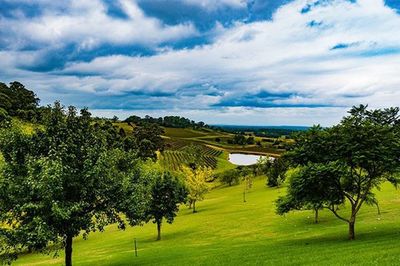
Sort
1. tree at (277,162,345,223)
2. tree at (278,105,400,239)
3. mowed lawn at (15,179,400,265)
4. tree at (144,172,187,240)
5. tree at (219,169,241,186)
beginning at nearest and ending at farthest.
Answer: mowed lawn at (15,179,400,265) → tree at (278,105,400,239) → tree at (277,162,345,223) → tree at (144,172,187,240) → tree at (219,169,241,186)

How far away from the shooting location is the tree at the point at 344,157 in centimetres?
3597

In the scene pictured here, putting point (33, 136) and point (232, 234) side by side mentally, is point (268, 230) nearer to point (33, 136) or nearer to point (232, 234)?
point (232, 234)

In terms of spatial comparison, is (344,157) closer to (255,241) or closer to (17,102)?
(255,241)

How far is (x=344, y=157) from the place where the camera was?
3716 cm

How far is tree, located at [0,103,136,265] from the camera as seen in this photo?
96.7ft

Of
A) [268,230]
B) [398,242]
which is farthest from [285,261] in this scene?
[268,230]

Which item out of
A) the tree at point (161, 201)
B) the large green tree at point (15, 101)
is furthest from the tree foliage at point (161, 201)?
the large green tree at point (15, 101)

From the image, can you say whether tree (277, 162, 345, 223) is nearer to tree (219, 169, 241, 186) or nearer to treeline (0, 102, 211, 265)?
treeline (0, 102, 211, 265)

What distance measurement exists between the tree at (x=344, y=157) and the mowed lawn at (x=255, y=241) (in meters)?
5.07

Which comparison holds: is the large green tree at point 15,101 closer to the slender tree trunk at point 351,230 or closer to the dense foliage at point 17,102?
the dense foliage at point 17,102

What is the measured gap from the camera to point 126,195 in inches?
1398

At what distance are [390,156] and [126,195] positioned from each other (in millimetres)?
24497

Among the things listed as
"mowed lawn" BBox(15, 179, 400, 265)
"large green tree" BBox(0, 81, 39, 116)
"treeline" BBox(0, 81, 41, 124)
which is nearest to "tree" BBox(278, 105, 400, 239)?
"mowed lawn" BBox(15, 179, 400, 265)

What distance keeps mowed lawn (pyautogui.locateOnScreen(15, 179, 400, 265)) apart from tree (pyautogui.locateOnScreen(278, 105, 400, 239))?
5.07 metres
